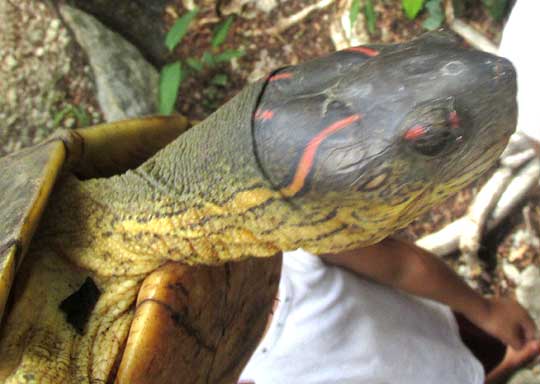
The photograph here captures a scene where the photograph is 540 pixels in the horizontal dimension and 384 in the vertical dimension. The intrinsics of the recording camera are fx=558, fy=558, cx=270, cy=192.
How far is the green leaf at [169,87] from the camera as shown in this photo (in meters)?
2.49

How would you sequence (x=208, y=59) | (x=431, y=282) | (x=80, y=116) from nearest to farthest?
(x=431, y=282)
(x=80, y=116)
(x=208, y=59)

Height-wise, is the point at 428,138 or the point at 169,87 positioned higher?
the point at 428,138

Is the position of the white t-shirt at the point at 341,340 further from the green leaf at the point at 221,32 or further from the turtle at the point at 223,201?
the green leaf at the point at 221,32

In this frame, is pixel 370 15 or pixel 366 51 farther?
pixel 370 15

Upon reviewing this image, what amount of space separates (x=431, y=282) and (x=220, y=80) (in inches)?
59.7

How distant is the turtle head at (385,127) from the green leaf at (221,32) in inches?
69.0

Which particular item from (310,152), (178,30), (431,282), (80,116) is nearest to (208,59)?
(178,30)

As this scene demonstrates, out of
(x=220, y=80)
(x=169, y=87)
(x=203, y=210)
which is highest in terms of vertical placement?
(x=203, y=210)

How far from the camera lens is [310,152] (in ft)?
2.73

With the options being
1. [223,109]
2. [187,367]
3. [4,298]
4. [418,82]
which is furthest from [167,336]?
[418,82]

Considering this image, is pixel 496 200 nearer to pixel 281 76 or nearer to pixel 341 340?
pixel 341 340

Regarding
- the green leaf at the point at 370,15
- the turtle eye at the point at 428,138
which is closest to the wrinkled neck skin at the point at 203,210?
the turtle eye at the point at 428,138

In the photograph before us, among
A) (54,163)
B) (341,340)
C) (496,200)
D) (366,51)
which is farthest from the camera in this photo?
(496,200)

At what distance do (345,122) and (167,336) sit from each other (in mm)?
495
